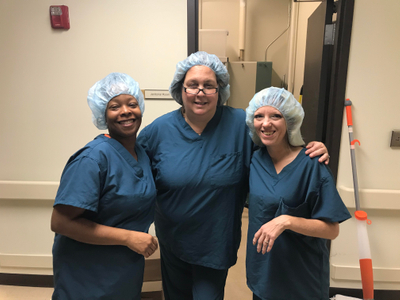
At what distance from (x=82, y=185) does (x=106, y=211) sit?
0.46 feet

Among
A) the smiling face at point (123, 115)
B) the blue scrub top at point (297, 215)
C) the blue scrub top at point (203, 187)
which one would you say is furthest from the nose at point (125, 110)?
the blue scrub top at point (297, 215)

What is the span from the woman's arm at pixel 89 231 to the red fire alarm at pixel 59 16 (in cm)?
131

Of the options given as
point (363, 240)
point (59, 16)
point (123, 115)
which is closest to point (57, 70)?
point (59, 16)

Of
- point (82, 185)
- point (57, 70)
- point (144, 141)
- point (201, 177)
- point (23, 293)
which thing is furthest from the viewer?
point (23, 293)

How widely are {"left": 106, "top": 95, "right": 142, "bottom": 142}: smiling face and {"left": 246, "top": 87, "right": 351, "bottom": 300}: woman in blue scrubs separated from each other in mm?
495

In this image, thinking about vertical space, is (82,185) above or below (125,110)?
below

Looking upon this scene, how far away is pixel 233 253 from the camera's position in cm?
124

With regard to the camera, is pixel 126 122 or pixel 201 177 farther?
pixel 201 177

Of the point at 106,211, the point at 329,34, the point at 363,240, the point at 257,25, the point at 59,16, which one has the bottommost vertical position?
the point at 363,240

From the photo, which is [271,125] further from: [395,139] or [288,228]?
[395,139]

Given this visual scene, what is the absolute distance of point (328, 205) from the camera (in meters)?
0.98

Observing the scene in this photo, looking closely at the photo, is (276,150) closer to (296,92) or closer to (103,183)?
(103,183)

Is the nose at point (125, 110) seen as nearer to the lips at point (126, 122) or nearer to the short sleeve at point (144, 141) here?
the lips at point (126, 122)

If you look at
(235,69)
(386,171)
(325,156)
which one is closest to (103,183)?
(325,156)
